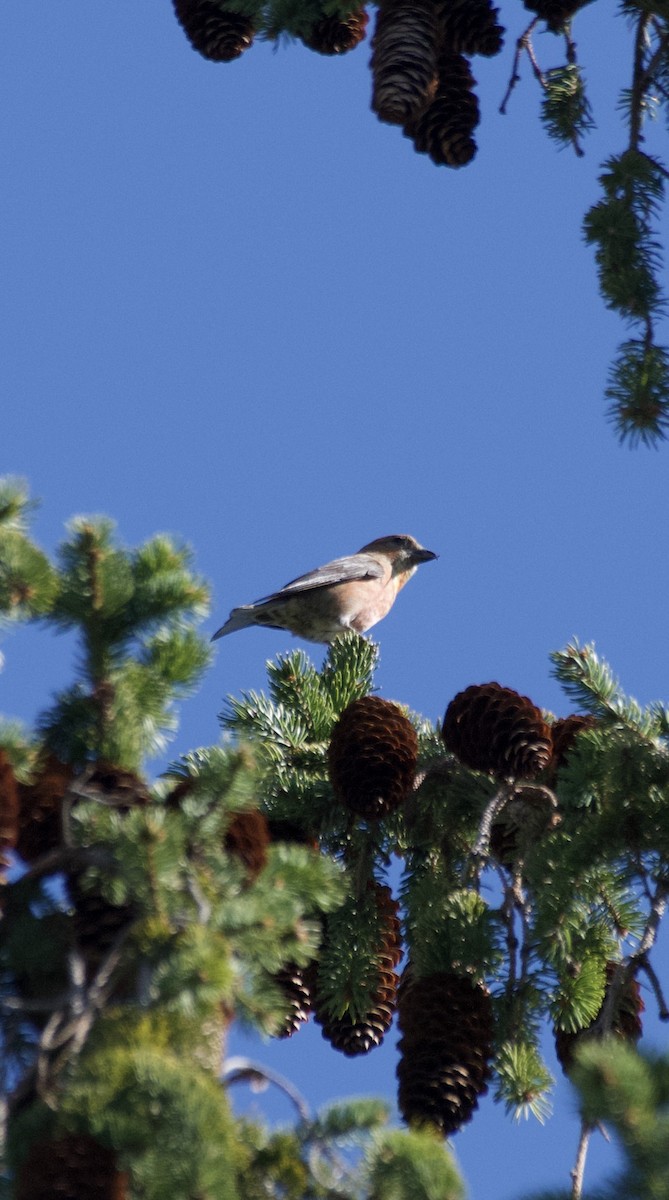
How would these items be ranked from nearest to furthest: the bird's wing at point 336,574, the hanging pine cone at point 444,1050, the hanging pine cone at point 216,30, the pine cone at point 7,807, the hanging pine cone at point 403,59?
the pine cone at point 7,807, the hanging pine cone at point 444,1050, the hanging pine cone at point 403,59, the hanging pine cone at point 216,30, the bird's wing at point 336,574

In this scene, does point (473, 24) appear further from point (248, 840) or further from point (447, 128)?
point (248, 840)

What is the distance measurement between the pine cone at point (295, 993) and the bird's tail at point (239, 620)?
5088mm

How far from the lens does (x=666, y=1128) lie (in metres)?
1.72

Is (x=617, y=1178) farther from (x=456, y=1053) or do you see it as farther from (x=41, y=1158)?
(x=456, y=1053)

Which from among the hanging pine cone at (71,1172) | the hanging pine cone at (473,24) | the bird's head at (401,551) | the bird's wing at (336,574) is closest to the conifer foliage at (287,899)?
the hanging pine cone at (71,1172)

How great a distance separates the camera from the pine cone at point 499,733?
150 inches

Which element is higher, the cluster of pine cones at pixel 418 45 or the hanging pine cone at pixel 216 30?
the hanging pine cone at pixel 216 30

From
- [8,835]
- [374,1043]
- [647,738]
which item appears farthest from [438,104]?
[8,835]

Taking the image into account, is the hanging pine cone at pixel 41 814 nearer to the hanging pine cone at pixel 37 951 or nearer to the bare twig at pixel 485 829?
the hanging pine cone at pixel 37 951

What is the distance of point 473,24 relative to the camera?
485 centimetres

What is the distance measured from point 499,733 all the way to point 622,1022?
0.75 m

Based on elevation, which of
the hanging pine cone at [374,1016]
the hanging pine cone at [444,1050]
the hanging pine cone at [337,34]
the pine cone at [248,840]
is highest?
the hanging pine cone at [337,34]

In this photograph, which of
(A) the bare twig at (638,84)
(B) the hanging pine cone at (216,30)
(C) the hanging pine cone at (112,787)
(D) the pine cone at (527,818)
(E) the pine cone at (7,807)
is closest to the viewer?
(E) the pine cone at (7,807)

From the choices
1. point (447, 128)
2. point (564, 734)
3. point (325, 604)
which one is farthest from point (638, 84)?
point (325, 604)
